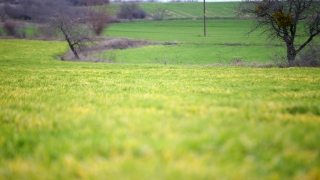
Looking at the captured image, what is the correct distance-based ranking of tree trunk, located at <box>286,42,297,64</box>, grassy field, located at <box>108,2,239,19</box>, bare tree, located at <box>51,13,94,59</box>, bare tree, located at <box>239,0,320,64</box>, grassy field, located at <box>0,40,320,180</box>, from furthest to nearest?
grassy field, located at <box>108,2,239,19</box>
bare tree, located at <box>51,13,94,59</box>
tree trunk, located at <box>286,42,297,64</box>
bare tree, located at <box>239,0,320,64</box>
grassy field, located at <box>0,40,320,180</box>

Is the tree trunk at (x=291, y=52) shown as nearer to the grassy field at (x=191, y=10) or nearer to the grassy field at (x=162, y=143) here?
the grassy field at (x=162, y=143)

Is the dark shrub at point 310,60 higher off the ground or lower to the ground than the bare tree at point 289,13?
lower

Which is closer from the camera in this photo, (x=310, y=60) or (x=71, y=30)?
(x=310, y=60)

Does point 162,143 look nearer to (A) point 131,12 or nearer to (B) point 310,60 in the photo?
(B) point 310,60

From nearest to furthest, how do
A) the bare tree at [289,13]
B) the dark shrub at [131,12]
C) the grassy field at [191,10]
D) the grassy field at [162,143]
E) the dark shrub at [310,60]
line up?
the grassy field at [162,143] < the dark shrub at [310,60] < the bare tree at [289,13] < the grassy field at [191,10] < the dark shrub at [131,12]

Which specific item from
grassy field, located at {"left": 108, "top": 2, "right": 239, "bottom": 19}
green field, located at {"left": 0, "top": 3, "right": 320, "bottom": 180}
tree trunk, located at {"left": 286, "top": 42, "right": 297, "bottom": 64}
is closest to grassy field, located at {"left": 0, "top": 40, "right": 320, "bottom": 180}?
green field, located at {"left": 0, "top": 3, "right": 320, "bottom": 180}

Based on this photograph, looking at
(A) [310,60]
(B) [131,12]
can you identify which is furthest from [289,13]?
(B) [131,12]

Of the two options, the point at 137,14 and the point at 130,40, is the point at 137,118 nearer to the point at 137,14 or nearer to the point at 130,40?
the point at 130,40

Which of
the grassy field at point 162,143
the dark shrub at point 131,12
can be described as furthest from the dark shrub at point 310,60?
the dark shrub at point 131,12

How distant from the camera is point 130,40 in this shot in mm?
64000

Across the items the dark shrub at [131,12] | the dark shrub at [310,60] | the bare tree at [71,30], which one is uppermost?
the dark shrub at [131,12]

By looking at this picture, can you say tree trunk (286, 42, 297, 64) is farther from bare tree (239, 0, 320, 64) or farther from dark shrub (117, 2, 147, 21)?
dark shrub (117, 2, 147, 21)

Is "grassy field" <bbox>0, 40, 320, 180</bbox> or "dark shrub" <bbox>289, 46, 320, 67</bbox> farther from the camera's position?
"dark shrub" <bbox>289, 46, 320, 67</bbox>

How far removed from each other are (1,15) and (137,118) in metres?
99.9
